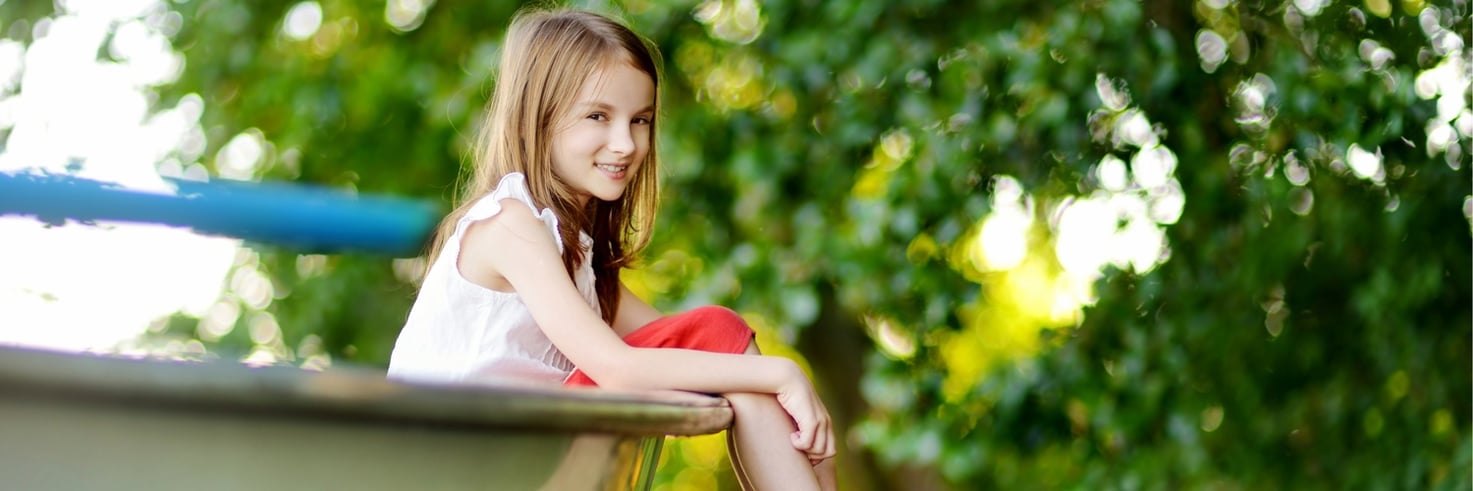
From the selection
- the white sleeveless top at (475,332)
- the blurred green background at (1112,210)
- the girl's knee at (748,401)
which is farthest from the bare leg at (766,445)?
the blurred green background at (1112,210)

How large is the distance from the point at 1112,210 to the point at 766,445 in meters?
1.53

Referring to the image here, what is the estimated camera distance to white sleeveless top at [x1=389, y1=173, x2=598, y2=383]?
148 centimetres

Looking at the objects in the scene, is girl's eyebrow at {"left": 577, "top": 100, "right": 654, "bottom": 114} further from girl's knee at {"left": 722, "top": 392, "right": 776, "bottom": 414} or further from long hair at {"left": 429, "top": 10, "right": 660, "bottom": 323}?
girl's knee at {"left": 722, "top": 392, "right": 776, "bottom": 414}

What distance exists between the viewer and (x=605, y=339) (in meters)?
1.38

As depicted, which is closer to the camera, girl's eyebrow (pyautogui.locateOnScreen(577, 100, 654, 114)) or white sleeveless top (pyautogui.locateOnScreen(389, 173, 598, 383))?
white sleeveless top (pyautogui.locateOnScreen(389, 173, 598, 383))

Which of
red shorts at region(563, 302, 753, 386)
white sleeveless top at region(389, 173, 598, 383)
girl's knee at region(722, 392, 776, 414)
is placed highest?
white sleeveless top at region(389, 173, 598, 383)

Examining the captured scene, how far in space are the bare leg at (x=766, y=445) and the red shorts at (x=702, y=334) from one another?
9 centimetres

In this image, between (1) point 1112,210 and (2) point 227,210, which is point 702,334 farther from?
(1) point 1112,210

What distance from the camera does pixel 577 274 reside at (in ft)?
5.27

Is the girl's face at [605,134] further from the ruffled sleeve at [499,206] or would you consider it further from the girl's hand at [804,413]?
the girl's hand at [804,413]

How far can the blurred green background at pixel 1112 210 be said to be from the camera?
2467mm

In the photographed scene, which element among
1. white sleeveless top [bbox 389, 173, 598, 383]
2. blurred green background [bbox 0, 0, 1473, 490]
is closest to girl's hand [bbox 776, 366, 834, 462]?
white sleeveless top [bbox 389, 173, 598, 383]

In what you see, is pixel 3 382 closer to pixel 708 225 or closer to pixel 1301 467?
pixel 708 225

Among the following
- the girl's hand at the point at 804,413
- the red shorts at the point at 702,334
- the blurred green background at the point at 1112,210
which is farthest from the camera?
the blurred green background at the point at 1112,210
